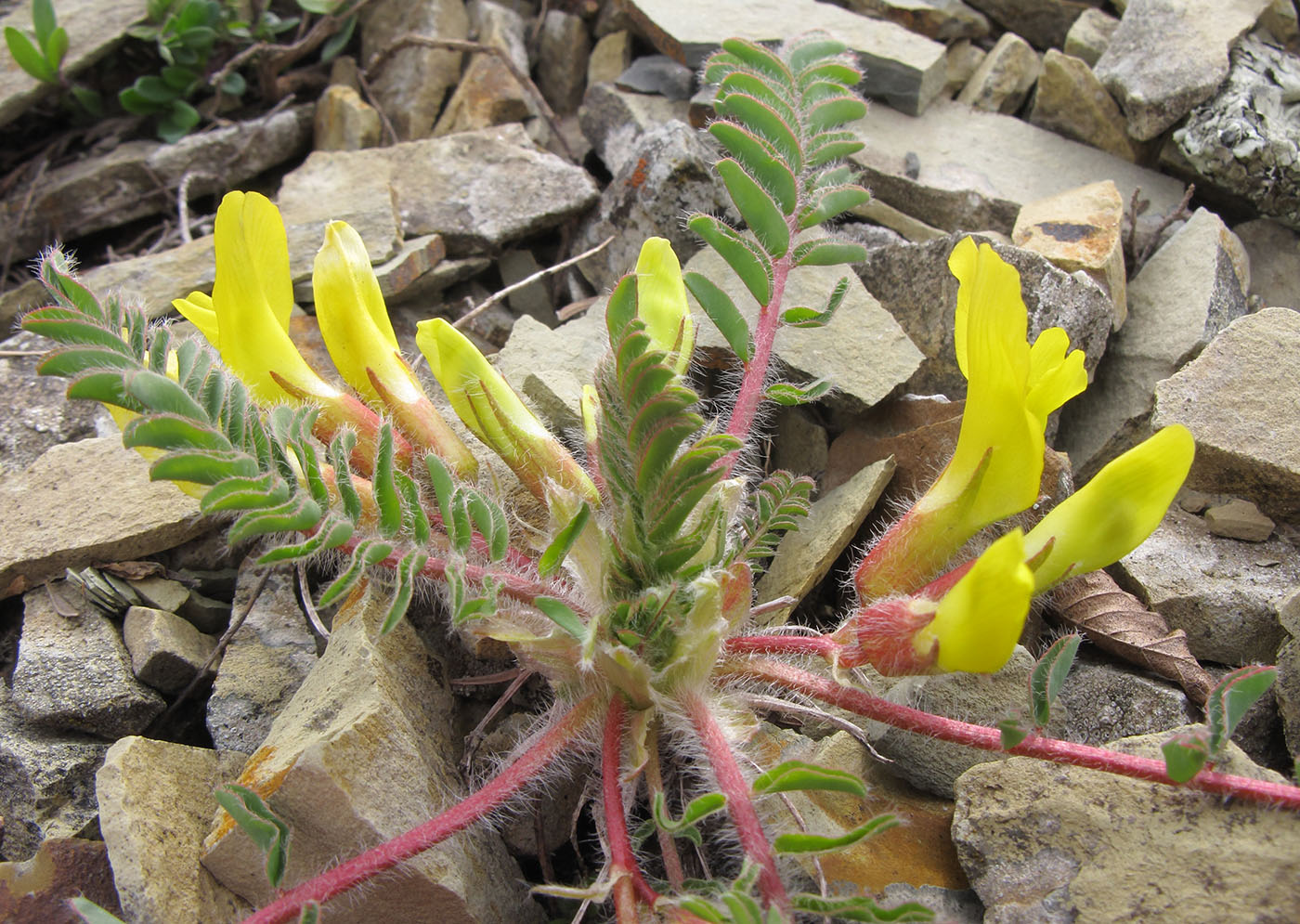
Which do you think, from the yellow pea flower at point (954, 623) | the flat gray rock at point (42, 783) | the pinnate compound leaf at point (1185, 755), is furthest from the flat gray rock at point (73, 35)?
the pinnate compound leaf at point (1185, 755)

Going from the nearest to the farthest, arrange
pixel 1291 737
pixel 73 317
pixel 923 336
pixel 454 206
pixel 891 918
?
1. pixel 891 918
2. pixel 73 317
3. pixel 1291 737
4. pixel 923 336
5. pixel 454 206

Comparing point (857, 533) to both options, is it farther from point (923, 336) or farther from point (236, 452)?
point (236, 452)

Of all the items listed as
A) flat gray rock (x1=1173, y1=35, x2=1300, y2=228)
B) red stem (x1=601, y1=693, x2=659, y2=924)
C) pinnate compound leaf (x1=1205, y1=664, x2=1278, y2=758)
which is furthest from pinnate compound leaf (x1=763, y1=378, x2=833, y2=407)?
flat gray rock (x1=1173, y1=35, x2=1300, y2=228)

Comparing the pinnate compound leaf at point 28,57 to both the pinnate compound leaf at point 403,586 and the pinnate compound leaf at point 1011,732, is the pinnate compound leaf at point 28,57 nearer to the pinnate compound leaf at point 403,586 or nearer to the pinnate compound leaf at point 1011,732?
the pinnate compound leaf at point 403,586

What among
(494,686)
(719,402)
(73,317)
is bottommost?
(494,686)

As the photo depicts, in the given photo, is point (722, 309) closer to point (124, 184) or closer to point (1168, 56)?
point (1168, 56)

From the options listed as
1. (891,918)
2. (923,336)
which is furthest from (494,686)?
(923,336)
